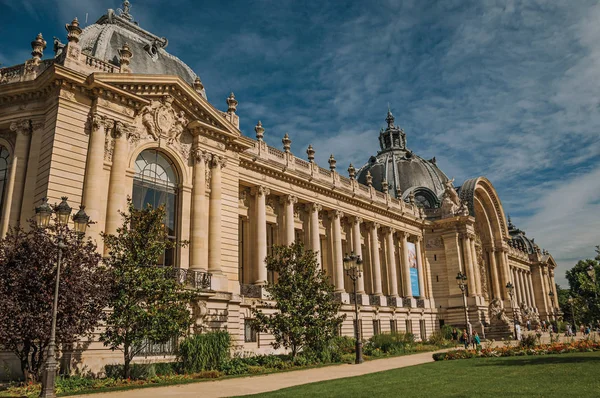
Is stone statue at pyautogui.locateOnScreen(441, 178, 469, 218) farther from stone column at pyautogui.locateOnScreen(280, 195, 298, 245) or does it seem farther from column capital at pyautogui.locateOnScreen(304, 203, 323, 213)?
stone column at pyautogui.locateOnScreen(280, 195, 298, 245)

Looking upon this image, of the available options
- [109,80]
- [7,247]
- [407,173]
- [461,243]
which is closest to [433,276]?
[461,243]

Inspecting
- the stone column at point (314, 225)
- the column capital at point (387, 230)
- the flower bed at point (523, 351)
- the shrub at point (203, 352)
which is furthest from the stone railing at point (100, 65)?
the column capital at point (387, 230)

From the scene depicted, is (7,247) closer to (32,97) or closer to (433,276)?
(32,97)

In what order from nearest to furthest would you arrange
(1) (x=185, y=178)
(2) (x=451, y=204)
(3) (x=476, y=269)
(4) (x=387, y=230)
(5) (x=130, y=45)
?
1. (1) (x=185, y=178)
2. (5) (x=130, y=45)
3. (4) (x=387, y=230)
4. (3) (x=476, y=269)
5. (2) (x=451, y=204)

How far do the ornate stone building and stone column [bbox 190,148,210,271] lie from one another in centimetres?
6

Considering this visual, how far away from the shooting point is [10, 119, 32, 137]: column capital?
23.8 m

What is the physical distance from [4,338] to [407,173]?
5162 centimetres

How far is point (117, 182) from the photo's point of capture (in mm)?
23859

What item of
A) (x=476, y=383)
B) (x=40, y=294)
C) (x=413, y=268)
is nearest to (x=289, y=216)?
(x=413, y=268)

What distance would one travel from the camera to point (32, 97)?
23984 millimetres

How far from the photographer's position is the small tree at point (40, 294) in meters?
16.9

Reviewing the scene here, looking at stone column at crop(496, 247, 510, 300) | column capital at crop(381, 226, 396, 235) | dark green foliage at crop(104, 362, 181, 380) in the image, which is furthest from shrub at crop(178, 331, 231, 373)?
stone column at crop(496, 247, 510, 300)

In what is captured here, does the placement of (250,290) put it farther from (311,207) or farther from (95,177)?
(95,177)

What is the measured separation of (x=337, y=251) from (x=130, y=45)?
Answer: 22334 mm
